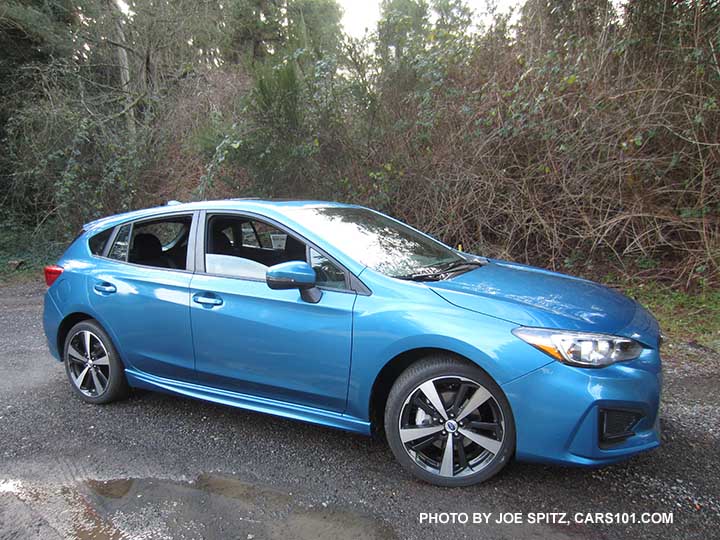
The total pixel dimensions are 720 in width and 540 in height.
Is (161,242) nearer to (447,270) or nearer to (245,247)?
(245,247)

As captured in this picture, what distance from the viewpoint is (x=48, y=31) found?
40.5 ft

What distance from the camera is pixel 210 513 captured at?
261cm

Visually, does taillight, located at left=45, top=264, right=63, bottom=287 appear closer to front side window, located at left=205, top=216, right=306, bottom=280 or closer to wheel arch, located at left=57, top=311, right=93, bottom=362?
wheel arch, located at left=57, top=311, right=93, bottom=362

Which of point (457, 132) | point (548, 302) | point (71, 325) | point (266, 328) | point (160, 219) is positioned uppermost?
point (457, 132)

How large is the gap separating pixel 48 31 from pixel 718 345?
48.4 ft

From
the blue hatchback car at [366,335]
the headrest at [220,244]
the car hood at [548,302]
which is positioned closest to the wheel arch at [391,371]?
the blue hatchback car at [366,335]

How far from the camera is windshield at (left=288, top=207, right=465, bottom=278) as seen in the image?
3227mm

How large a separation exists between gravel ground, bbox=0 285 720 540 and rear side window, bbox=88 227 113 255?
1.27m

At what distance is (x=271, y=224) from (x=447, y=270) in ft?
4.02

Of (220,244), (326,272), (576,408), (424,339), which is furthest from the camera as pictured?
(220,244)

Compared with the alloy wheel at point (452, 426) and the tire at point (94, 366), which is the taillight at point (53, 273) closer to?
the tire at point (94, 366)

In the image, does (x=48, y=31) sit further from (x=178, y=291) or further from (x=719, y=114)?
(x=719, y=114)

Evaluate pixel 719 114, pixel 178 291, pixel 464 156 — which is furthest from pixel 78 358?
pixel 719 114

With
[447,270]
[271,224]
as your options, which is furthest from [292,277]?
[447,270]
